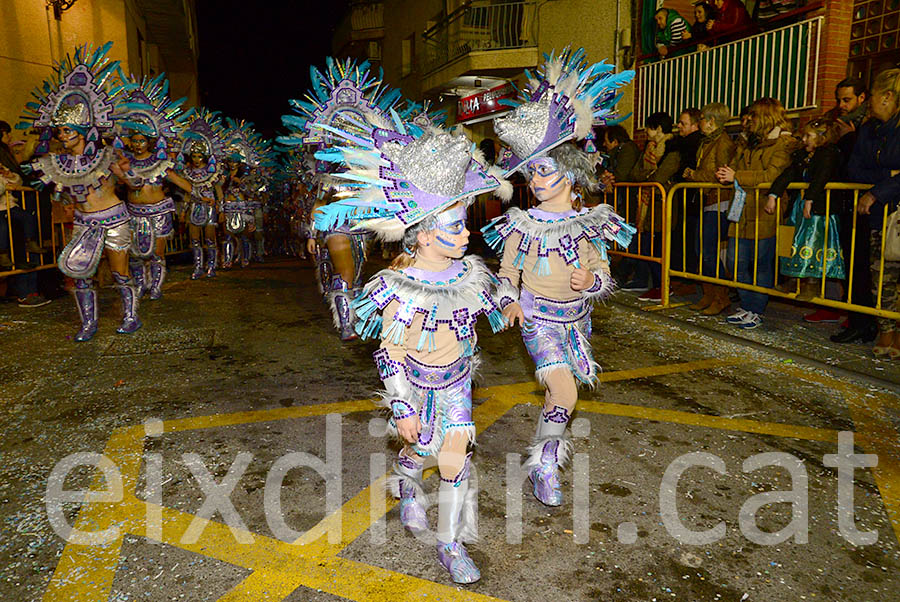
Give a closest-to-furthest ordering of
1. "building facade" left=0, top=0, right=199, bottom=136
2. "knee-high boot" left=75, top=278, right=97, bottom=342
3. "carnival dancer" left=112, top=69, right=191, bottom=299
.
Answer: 1. "knee-high boot" left=75, top=278, right=97, bottom=342
2. "carnival dancer" left=112, top=69, right=191, bottom=299
3. "building facade" left=0, top=0, right=199, bottom=136

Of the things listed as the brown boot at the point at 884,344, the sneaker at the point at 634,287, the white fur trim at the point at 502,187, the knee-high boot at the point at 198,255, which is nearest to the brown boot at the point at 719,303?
the sneaker at the point at 634,287

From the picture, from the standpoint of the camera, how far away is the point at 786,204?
646 cm

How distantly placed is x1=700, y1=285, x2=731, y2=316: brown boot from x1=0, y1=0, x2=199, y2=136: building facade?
10.9 meters

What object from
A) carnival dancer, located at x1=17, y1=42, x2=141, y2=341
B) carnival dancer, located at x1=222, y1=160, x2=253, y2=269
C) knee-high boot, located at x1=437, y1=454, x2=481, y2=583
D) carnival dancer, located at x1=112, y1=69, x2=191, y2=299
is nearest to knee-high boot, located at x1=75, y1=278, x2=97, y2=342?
carnival dancer, located at x1=17, y1=42, x2=141, y2=341

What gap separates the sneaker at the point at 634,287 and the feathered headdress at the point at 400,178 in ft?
21.6

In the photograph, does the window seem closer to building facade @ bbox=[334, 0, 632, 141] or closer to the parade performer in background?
building facade @ bbox=[334, 0, 632, 141]

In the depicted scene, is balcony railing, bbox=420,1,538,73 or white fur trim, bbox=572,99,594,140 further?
balcony railing, bbox=420,1,538,73

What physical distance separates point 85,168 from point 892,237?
23.8 feet

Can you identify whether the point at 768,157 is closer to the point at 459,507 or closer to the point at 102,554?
the point at 459,507

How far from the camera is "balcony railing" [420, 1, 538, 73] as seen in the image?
54.4 feet

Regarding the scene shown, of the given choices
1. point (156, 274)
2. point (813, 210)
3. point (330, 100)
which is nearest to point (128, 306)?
point (156, 274)

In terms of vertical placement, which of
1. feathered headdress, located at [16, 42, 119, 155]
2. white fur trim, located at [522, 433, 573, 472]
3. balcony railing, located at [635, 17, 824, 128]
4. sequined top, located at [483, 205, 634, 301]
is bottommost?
white fur trim, located at [522, 433, 573, 472]

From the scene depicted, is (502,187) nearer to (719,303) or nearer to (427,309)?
(427,309)

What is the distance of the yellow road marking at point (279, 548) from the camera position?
2564 mm
